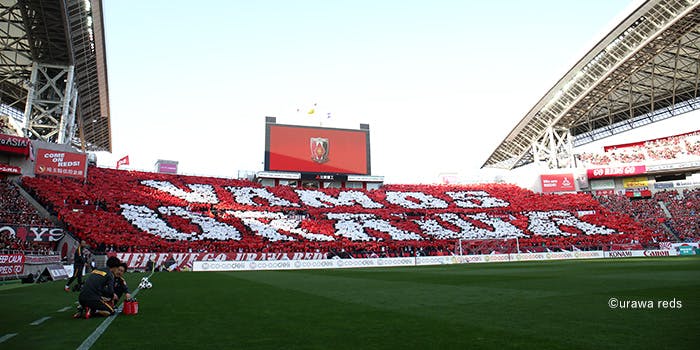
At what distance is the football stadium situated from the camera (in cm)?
683

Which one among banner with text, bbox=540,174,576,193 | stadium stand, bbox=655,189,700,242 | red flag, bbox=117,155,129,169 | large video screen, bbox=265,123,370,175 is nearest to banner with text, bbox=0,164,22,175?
large video screen, bbox=265,123,370,175

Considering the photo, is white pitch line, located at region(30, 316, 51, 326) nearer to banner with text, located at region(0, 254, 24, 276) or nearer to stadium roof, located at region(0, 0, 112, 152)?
banner with text, located at region(0, 254, 24, 276)

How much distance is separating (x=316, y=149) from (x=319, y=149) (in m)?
0.36

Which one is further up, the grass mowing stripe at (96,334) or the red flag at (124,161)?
the red flag at (124,161)

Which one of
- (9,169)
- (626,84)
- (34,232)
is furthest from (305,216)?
(626,84)

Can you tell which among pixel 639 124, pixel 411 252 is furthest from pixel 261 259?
pixel 639 124

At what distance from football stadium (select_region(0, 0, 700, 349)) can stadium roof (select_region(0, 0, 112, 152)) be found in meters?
0.21

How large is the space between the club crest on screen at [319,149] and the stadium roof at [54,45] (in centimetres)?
2215

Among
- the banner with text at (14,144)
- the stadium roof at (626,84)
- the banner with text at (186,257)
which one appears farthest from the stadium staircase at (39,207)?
the stadium roof at (626,84)

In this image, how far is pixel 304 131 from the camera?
156ft

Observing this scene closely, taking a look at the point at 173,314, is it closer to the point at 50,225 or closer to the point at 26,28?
the point at 50,225

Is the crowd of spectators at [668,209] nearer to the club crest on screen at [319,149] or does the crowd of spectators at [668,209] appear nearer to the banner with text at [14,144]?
the club crest on screen at [319,149]

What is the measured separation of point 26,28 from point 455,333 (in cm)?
4018

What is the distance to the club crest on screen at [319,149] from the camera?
47.8 m
